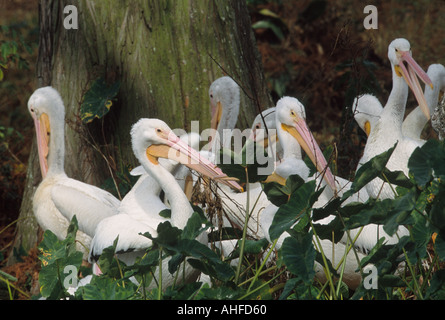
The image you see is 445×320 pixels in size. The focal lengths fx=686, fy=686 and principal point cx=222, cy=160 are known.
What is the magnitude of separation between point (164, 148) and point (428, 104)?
2658 mm

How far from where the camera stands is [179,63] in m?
5.18

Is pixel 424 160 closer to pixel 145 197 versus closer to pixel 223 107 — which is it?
pixel 145 197

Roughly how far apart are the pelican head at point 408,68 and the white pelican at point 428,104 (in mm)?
482

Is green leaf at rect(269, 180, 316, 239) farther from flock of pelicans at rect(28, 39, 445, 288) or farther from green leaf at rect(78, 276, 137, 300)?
green leaf at rect(78, 276, 137, 300)

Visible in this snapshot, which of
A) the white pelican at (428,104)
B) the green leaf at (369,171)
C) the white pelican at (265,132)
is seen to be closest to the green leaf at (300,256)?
the green leaf at (369,171)

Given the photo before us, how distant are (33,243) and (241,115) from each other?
1.92 m

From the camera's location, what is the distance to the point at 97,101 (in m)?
5.05

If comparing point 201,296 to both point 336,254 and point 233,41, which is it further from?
point 233,41

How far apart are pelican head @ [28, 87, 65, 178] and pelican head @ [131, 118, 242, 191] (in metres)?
1.26

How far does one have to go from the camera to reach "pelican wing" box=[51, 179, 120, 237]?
4.32 metres

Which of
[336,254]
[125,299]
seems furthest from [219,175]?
[125,299]

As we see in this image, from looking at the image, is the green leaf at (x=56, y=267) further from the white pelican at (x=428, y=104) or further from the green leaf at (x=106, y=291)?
the white pelican at (x=428, y=104)
